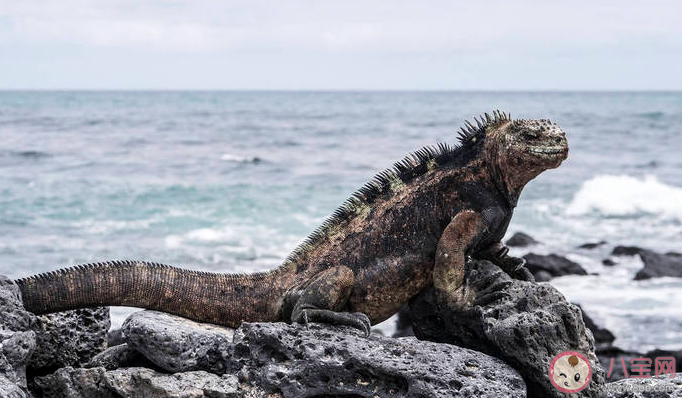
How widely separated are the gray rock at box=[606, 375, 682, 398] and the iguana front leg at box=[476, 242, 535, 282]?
874 millimetres

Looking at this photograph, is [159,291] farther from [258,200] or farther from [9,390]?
[258,200]

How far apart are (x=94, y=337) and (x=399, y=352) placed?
6.86ft

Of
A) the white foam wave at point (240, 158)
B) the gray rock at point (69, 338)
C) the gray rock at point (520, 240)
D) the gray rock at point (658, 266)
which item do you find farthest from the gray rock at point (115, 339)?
the white foam wave at point (240, 158)

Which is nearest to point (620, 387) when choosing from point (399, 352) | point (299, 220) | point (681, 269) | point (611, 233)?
point (399, 352)

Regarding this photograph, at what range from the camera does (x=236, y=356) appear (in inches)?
166

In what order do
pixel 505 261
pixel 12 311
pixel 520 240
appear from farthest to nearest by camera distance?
pixel 520 240, pixel 505 261, pixel 12 311

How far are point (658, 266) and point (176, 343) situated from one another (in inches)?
479

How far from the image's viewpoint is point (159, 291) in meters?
4.59

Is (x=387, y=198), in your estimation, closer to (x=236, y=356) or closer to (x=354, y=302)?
(x=354, y=302)

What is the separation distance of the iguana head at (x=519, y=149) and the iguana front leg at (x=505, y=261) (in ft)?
1.29

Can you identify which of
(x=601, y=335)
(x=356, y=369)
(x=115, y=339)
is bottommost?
(x=601, y=335)

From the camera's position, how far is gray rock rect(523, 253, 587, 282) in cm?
1391

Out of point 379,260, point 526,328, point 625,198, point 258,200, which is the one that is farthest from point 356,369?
point 625,198

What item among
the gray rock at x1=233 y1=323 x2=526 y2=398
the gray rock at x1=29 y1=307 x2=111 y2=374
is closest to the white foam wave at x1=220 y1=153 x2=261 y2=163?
the gray rock at x1=29 y1=307 x2=111 y2=374
